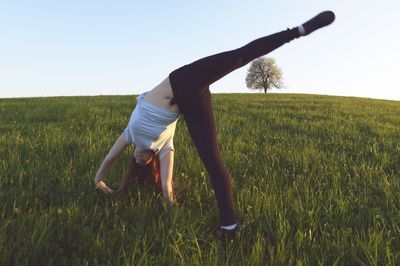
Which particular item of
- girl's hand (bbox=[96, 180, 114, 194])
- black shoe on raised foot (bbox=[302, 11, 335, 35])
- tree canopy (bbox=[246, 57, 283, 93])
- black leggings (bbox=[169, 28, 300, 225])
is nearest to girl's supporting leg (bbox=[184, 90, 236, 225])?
black leggings (bbox=[169, 28, 300, 225])

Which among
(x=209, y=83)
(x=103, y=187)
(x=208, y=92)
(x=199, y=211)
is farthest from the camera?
(x=103, y=187)

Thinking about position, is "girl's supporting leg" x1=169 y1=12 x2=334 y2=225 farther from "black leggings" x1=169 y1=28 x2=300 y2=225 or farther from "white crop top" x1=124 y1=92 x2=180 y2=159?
"white crop top" x1=124 y1=92 x2=180 y2=159

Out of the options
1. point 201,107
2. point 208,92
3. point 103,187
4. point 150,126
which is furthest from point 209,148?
point 103,187

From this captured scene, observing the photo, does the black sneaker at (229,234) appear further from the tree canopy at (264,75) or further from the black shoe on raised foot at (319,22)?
the tree canopy at (264,75)

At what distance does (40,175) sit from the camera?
15.8ft

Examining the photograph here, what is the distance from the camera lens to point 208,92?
136 inches

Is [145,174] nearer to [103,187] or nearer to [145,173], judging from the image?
[145,173]

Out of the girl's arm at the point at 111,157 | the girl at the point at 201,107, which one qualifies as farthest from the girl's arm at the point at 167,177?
the girl's arm at the point at 111,157

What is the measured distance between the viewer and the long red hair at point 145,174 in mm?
4328

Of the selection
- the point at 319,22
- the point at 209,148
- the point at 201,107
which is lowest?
the point at 209,148

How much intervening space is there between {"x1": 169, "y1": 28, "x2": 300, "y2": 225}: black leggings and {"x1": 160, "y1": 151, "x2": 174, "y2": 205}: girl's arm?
80 centimetres

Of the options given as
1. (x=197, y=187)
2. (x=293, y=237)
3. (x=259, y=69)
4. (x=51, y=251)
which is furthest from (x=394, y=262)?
(x=259, y=69)

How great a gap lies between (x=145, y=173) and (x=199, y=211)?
2.69 ft

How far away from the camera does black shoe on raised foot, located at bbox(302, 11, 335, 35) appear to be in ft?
10.00
